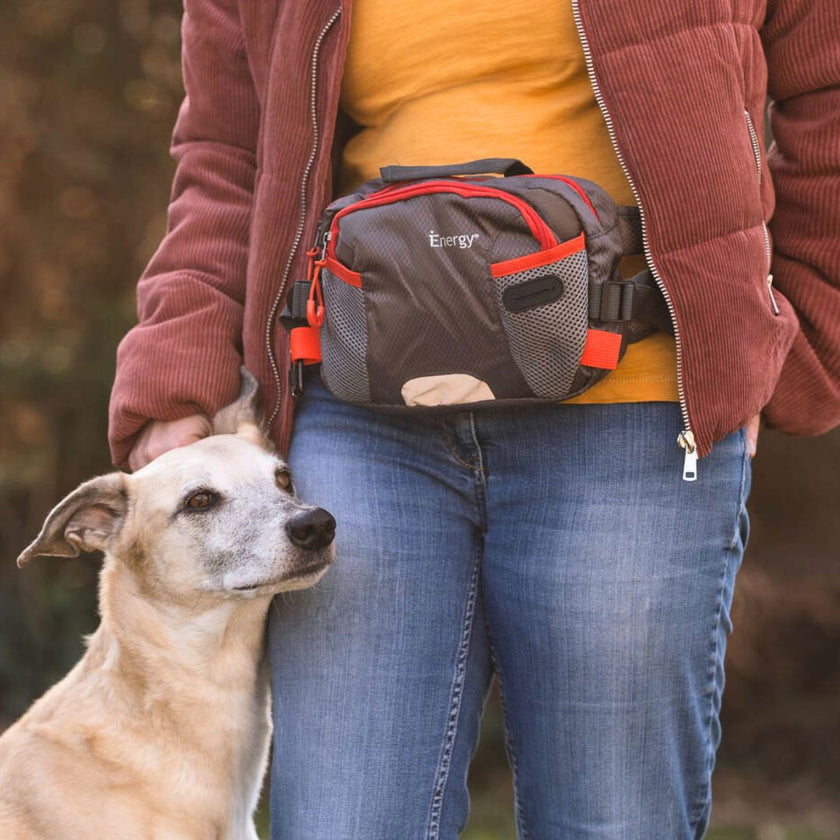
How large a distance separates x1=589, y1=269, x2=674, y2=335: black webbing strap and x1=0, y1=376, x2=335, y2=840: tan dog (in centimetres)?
84

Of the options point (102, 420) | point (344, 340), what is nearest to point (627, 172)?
point (344, 340)

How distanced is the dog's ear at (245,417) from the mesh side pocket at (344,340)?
0.38m

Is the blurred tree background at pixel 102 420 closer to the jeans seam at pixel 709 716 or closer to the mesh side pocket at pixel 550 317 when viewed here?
the jeans seam at pixel 709 716

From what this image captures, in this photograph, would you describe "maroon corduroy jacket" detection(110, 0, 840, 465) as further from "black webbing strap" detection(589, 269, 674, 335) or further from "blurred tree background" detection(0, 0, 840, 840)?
"blurred tree background" detection(0, 0, 840, 840)

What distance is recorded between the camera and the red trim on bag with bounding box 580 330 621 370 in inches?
68.8

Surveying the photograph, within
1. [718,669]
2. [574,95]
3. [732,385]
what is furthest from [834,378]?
[574,95]

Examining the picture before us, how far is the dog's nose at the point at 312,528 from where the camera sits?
2021 mm

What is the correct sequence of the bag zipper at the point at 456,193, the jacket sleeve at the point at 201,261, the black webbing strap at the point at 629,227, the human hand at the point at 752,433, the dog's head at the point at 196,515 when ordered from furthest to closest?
the dog's head at the point at 196,515 → the jacket sleeve at the point at 201,261 → the human hand at the point at 752,433 → the black webbing strap at the point at 629,227 → the bag zipper at the point at 456,193

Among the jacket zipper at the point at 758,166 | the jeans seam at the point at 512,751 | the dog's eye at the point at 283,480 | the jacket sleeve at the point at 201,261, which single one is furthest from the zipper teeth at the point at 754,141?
the dog's eye at the point at 283,480

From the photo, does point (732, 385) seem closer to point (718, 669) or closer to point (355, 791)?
point (718, 669)

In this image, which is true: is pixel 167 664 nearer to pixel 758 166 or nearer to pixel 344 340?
pixel 344 340

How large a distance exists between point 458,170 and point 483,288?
0.23m

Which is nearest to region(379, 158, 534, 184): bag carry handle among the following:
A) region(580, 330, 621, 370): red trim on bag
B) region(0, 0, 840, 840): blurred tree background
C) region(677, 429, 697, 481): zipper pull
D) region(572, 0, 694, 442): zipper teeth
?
region(572, 0, 694, 442): zipper teeth

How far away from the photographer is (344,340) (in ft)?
6.14
